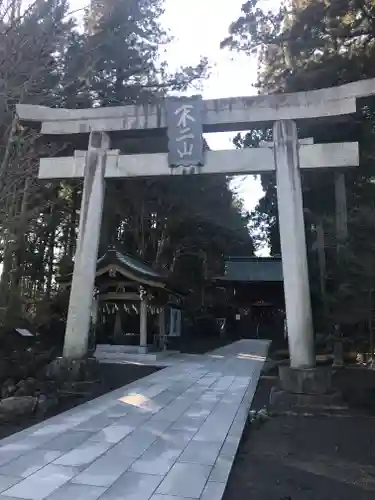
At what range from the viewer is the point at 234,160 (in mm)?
8375

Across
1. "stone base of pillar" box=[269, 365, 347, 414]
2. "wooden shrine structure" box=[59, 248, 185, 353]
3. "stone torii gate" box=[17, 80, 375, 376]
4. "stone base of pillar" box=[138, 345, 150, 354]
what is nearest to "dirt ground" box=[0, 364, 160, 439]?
"stone torii gate" box=[17, 80, 375, 376]

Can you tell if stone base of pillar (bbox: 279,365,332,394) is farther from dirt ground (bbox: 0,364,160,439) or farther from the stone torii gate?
dirt ground (bbox: 0,364,160,439)

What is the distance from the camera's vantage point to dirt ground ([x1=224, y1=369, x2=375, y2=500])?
3.69m

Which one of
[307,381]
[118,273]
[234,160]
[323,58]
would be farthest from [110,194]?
[307,381]

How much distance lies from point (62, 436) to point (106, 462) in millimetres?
1065

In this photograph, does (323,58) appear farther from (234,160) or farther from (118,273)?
(118,273)

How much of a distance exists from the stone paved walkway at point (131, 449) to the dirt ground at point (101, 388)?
0.24 metres

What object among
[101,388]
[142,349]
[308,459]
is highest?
[142,349]

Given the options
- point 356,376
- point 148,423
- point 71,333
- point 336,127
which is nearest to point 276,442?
point 148,423

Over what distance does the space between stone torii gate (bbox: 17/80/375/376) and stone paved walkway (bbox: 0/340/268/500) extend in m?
1.73

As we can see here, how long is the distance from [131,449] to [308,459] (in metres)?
1.81

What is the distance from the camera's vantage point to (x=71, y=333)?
833cm

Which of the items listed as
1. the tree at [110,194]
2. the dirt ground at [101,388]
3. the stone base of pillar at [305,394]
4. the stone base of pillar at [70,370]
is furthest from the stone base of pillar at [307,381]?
the tree at [110,194]

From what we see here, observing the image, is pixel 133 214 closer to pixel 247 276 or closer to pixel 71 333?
pixel 247 276
